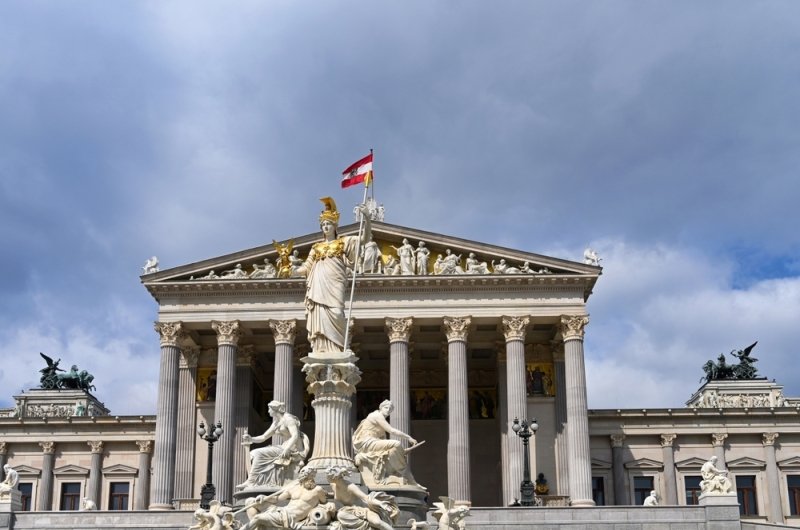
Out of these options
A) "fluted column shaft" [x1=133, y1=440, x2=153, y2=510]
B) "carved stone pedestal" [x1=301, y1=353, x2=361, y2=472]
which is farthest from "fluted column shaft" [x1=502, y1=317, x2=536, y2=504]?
"carved stone pedestal" [x1=301, y1=353, x2=361, y2=472]

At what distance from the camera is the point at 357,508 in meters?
16.8

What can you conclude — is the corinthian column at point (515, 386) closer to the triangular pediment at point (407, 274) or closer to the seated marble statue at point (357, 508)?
the triangular pediment at point (407, 274)

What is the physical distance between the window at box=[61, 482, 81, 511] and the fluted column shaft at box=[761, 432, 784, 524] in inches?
1739

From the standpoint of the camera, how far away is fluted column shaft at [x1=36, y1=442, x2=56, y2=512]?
68.8 metres

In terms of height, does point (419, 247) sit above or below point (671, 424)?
above

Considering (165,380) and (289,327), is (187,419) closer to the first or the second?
(165,380)

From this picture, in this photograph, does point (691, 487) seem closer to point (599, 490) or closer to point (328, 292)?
point (599, 490)

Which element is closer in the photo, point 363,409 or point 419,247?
point 419,247

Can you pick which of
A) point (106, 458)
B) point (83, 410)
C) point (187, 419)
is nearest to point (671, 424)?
point (187, 419)

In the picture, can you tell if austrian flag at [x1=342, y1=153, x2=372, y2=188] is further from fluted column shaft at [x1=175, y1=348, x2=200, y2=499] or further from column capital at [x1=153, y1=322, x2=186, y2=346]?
fluted column shaft at [x1=175, y1=348, x2=200, y2=499]

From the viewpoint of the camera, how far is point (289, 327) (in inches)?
2311

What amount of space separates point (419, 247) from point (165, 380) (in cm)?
1591

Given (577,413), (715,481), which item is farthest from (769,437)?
(715,481)

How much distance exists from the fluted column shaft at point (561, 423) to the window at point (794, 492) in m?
17.0
